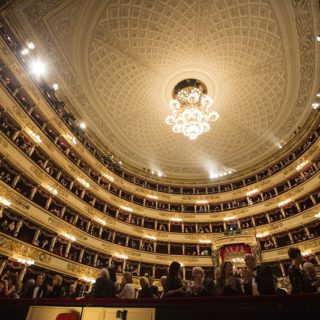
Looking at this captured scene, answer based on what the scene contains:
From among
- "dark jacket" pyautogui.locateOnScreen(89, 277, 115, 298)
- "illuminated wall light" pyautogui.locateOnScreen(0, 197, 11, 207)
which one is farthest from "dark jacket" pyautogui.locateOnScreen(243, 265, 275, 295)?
"illuminated wall light" pyautogui.locateOnScreen(0, 197, 11, 207)

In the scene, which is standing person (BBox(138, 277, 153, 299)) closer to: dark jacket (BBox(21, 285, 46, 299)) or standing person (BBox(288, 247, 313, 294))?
standing person (BBox(288, 247, 313, 294))

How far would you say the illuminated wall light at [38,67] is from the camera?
14.8m

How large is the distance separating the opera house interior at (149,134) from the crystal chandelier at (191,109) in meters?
0.10

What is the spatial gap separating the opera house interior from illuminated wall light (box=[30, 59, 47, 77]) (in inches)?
2.5

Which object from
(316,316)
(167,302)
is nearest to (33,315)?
(167,302)

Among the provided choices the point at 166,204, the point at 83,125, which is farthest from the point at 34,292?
the point at 166,204

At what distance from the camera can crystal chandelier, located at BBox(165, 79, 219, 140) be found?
15499 mm

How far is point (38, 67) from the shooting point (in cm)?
1503

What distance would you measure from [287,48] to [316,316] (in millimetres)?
15556

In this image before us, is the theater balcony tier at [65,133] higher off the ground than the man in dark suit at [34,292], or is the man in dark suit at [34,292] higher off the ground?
the theater balcony tier at [65,133]

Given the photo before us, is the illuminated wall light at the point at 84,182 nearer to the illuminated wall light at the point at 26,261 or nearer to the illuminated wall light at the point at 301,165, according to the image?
the illuminated wall light at the point at 26,261

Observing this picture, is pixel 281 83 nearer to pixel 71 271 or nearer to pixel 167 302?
pixel 167 302

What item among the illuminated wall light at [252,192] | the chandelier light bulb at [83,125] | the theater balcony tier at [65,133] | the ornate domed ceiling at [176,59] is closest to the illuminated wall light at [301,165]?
the theater balcony tier at [65,133]

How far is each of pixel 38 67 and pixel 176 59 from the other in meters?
9.40
